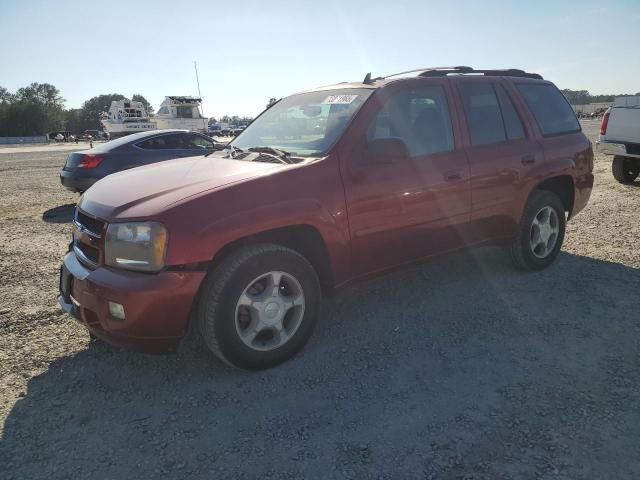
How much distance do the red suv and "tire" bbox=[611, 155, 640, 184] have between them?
20.5ft

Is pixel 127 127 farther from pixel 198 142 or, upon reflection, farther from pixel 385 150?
pixel 385 150

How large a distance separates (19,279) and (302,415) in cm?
377

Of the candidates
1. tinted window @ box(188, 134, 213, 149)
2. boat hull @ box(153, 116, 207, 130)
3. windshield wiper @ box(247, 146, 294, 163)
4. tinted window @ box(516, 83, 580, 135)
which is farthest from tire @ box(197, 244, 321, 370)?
boat hull @ box(153, 116, 207, 130)

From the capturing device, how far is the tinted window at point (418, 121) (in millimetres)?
3457

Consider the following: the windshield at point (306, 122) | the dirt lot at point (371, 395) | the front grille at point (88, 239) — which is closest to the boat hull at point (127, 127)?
the windshield at point (306, 122)

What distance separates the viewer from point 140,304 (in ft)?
8.21

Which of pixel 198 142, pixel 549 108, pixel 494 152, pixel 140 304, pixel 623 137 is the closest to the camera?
pixel 140 304

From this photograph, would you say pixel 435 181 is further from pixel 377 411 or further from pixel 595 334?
pixel 377 411

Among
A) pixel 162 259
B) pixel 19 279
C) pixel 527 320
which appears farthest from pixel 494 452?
pixel 19 279

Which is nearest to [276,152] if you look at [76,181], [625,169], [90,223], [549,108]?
[90,223]

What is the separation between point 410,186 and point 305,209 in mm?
930

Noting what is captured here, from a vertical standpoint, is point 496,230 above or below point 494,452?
above

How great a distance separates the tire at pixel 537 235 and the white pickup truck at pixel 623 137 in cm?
540

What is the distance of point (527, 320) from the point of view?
3568 millimetres
